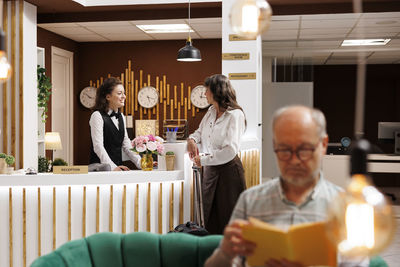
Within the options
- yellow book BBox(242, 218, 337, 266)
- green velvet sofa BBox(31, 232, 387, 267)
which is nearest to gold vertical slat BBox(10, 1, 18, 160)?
green velvet sofa BBox(31, 232, 387, 267)

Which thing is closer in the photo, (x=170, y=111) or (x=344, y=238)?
(x=344, y=238)

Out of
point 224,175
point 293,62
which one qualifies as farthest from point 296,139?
point 293,62

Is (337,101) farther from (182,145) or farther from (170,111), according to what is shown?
(182,145)

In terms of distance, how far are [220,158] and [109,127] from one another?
1.25 m

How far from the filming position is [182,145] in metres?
4.72

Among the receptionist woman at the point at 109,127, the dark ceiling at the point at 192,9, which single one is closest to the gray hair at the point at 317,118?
the receptionist woman at the point at 109,127

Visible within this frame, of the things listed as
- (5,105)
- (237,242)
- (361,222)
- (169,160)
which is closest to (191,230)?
(169,160)

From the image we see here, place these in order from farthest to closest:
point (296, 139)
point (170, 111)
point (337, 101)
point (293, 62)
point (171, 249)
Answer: point (337, 101) < point (293, 62) < point (170, 111) < point (171, 249) < point (296, 139)

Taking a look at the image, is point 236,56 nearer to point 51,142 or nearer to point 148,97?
point 51,142

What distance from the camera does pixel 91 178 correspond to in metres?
4.38

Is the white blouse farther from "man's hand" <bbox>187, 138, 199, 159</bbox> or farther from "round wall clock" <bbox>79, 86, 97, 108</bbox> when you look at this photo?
"round wall clock" <bbox>79, 86, 97, 108</bbox>

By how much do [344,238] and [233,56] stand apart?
5.36 meters

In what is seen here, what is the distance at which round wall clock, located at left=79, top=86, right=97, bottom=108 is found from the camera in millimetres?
10133

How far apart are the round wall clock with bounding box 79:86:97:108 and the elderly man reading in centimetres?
838
